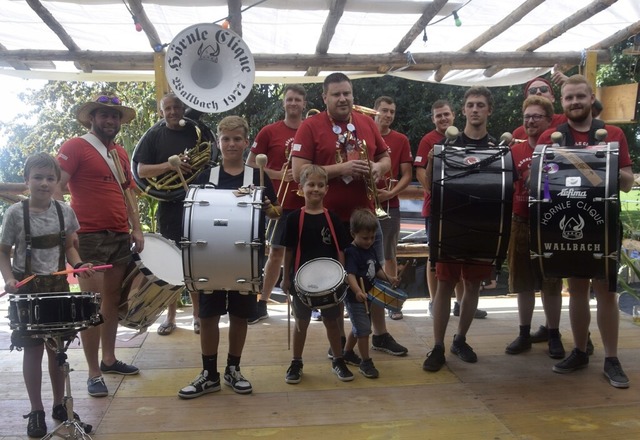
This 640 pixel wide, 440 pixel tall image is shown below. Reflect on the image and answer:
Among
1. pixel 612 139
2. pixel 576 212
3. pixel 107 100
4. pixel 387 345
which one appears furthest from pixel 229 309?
pixel 612 139

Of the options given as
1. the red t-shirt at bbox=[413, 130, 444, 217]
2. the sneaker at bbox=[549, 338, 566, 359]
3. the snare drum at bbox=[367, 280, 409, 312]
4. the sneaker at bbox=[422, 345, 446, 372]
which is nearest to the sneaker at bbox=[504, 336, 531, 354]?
the sneaker at bbox=[549, 338, 566, 359]

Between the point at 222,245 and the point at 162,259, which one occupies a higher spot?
the point at 222,245

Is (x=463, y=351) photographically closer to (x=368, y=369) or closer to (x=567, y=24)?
(x=368, y=369)

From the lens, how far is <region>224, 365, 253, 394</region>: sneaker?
12.1 ft

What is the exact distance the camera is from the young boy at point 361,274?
3848 mm

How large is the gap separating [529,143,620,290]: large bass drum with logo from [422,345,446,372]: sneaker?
3.27 ft

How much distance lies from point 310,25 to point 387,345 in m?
3.06

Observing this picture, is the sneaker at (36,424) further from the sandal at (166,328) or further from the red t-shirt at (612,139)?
the red t-shirt at (612,139)

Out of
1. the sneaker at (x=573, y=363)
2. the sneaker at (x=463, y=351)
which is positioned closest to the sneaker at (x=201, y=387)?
the sneaker at (x=463, y=351)

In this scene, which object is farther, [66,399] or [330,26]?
[330,26]

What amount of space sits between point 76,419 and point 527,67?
5.55 meters

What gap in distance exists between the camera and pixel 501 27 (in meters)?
5.62


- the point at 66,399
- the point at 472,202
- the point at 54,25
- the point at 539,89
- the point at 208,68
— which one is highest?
the point at 54,25

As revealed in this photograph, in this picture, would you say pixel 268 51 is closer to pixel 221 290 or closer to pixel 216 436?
pixel 221 290
